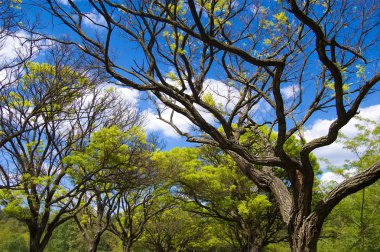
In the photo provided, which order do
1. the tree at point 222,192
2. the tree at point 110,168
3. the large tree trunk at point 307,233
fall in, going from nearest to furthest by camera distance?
the large tree trunk at point 307,233, the tree at point 110,168, the tree at point 222,192

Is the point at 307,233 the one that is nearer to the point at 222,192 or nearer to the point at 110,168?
the point at 110,168

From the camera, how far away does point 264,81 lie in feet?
28.4

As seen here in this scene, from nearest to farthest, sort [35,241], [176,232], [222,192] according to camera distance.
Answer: [35,241]
[222,192]
[176,232]

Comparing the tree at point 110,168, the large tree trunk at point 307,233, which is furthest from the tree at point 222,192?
the large tree trunk at point 307,233

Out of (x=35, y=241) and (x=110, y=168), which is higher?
(x=110, y=168)

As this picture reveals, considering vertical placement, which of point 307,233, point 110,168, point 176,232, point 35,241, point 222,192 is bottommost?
point 35,241

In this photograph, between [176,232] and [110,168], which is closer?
[110,168]

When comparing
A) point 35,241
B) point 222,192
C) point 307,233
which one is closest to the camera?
point 307,233

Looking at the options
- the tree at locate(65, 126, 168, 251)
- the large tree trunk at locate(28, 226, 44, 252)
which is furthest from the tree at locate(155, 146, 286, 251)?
the large tree trunk at locate(28, 226, 44, 252)

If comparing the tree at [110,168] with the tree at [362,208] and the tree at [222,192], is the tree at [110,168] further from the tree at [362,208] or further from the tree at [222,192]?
the tree at [362,208]

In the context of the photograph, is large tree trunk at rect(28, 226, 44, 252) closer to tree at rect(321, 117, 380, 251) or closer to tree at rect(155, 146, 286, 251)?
tree at rect(155, 146, 286, 251)

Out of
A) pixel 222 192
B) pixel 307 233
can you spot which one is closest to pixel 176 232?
pixel 222 192

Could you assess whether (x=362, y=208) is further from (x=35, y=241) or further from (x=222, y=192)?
(x=35, y=241)

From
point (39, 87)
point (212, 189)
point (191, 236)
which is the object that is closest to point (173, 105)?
point (39, 87)
